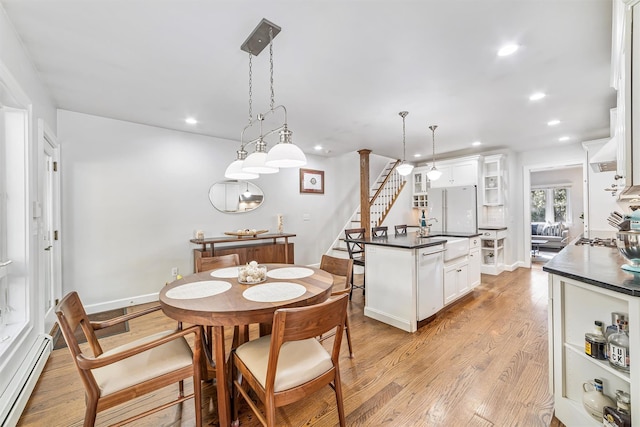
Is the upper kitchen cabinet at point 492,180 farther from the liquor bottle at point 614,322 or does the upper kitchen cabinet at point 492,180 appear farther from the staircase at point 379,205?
the liquor bottle at point 614,322

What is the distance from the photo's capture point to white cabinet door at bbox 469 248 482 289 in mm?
3869

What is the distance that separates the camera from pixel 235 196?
14.8ft

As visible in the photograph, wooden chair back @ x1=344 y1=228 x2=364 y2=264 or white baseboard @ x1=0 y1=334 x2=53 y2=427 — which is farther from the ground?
wooden chair back @ x1=344 y1=228 x2=364 y2=264

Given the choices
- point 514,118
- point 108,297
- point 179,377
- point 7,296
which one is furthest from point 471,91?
point 108,297

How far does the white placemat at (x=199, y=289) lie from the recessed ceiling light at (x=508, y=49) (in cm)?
267

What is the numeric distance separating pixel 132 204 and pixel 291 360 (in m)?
3.37

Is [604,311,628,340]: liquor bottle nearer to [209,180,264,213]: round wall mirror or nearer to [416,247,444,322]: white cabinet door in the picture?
[416,247,444,322]: white cabinet door

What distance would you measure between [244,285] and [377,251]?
169 centimetres

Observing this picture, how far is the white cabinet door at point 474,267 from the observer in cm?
387

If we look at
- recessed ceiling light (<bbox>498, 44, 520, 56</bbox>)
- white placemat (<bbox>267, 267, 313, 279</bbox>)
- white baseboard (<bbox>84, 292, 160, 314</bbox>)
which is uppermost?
recessed ceiling light (<bbox>498, 44, 520, 56</bbox>)

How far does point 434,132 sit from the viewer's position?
421cm

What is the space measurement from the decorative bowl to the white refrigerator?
11.0 ft

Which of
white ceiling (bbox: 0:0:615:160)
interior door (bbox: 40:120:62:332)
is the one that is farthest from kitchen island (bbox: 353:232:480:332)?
interior door (bbox: 40:120:62:332)

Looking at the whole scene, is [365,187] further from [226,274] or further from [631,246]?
[631,246]
